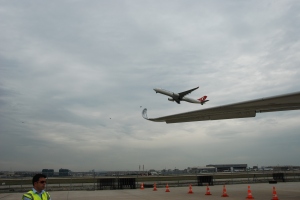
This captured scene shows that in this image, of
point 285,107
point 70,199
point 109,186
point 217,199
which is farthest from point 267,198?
point 109,186

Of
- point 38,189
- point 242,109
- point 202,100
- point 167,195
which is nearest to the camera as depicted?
point 38,189

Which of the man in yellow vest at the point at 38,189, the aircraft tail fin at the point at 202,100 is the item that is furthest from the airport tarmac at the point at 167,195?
the aircraft tail fin at the point at 202,100

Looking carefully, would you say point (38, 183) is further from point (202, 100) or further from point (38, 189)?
point (202, 100)

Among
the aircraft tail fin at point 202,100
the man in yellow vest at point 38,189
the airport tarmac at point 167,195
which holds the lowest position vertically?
the airport tarmac at point 167,195

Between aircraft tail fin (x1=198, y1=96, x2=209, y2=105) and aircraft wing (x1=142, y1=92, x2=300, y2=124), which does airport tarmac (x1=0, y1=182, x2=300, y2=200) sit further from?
aircraft tail fin (x1=198, y1=96, x2=209, y2=105)

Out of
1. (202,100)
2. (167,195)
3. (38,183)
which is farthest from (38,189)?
(202,100)

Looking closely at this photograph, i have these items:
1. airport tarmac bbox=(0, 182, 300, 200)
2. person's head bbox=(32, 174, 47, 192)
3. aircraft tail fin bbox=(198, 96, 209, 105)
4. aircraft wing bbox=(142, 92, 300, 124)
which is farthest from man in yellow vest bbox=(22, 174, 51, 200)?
aircraft tail fin bbox=(198, 96, 209, 105)

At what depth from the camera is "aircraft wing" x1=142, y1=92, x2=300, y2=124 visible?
16234mm

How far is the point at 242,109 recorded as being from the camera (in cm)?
1984

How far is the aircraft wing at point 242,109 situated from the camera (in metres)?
16.2

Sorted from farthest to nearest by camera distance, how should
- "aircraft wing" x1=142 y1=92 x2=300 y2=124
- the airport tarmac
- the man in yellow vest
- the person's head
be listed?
1. the airport tarmac
2. "aircraft wing" x1=142 y1=92 x2=300 y2=124
3. the person's head
4. the man in yellow vest

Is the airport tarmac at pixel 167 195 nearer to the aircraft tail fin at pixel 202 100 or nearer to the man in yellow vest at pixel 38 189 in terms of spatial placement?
the man in yellow vest at pixel 38 189

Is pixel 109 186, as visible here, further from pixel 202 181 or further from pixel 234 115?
pixel 234 115

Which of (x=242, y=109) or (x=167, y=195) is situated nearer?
(x=242, y=109)
